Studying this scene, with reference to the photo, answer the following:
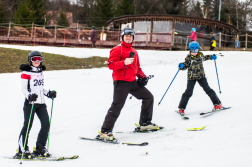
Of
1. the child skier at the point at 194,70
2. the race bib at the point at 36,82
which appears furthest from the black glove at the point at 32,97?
the child skier at the point at 194,70

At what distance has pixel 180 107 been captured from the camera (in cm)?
565

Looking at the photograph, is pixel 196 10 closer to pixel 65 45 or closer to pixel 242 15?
pixel 242 15

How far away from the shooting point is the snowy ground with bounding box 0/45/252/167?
11.0ft

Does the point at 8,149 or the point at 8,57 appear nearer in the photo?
the point at 8,149

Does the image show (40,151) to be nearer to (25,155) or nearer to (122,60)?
(25,155)

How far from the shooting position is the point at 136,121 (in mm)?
5516

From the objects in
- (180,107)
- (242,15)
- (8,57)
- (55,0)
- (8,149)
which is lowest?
(8,149)

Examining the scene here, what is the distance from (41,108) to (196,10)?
48.1 meters

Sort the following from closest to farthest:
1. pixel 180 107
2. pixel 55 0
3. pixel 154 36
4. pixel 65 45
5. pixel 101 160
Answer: pixel 101 160 < pixel 180 107 < pixel 154 36 < pixel 65 45 < pixel 55 0

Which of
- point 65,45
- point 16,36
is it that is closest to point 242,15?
point 65,45

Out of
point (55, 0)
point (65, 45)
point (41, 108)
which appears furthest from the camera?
point (55, 0)

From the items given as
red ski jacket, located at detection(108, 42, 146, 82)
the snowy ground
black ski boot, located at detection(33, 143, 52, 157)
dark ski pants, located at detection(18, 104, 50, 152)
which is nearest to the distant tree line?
the snowy ground

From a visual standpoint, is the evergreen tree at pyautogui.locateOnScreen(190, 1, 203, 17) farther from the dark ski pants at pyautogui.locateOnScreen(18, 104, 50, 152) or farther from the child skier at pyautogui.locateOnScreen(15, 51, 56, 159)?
the dark ski pants at pyautogui.locateOnScreen(18, 104, 50, 152)

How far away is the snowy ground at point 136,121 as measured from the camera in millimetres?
3342
